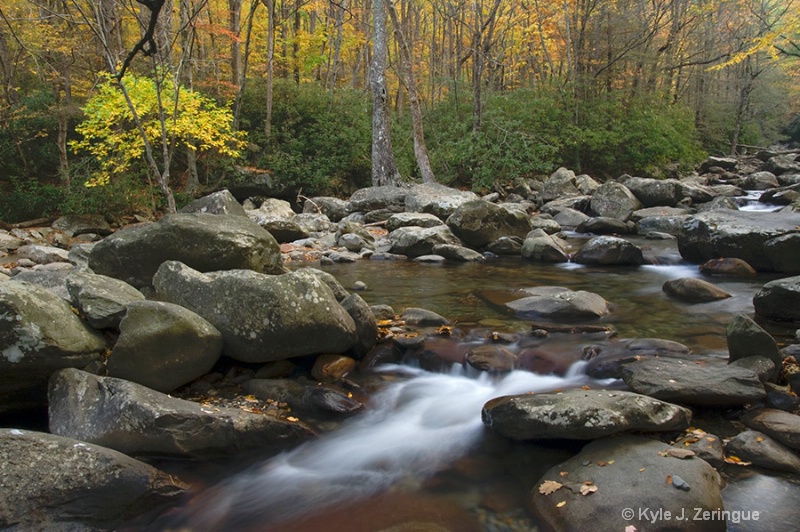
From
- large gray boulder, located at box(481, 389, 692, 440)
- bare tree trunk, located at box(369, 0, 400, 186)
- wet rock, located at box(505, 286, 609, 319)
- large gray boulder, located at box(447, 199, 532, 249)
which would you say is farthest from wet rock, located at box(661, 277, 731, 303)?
bare tree trunk, located at box(369, 0, 400, 186)

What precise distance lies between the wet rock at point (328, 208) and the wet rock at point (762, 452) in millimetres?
13220

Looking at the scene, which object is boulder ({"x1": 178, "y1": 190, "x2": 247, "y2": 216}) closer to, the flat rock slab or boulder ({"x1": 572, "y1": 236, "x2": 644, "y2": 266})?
boulder ({"x1": 572, "y1": 236, "x2": 644, "y2": 266})

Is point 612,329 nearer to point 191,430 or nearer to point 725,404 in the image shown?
point 725,404

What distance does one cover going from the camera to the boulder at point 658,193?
15367mm

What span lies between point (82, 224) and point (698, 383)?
1493cm

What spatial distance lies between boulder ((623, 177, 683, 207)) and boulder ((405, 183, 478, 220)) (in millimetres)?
4866

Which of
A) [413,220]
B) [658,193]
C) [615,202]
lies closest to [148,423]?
[413,220]

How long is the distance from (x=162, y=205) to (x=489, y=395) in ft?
45.4

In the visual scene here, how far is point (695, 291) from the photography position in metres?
7.63

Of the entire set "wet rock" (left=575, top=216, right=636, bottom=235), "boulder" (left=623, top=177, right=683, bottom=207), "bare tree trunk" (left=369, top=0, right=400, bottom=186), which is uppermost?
"bare tree trunk" (left=369, top=0, right=400, bottom=186)

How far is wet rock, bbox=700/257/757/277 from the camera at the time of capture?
9.05 m

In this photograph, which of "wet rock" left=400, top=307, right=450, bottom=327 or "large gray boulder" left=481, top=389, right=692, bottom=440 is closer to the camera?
"large gray boulder" left=481, top=389, right=692, bottom=440

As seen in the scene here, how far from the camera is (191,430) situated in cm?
399

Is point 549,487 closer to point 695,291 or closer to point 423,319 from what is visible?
point 423,319
